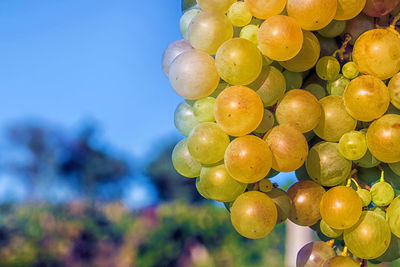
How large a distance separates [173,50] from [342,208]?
372 mm

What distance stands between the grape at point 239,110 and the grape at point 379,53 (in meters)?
0.16

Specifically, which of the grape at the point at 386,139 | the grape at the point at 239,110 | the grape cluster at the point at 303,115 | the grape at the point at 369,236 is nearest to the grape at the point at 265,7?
the grape cluster at the point at 303,115

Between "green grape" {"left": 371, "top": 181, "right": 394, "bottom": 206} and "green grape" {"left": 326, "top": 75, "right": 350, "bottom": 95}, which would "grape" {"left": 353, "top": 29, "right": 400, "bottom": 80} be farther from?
"green grape" {"left": 371, "top": 181, "right": 394, "bottom": 206}

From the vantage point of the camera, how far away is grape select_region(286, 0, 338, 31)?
0.58m

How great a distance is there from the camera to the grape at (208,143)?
0.63 metres

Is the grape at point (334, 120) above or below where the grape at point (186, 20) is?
below

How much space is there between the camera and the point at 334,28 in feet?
2.14

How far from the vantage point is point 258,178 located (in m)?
0.60

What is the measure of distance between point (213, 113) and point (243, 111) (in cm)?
9

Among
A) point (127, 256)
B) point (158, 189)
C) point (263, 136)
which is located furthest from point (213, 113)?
point (158, 189)

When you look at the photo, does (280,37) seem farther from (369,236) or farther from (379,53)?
(369,236)

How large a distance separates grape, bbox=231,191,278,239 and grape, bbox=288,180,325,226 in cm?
4

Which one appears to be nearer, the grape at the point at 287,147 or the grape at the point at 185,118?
the grape at the point at 287,147

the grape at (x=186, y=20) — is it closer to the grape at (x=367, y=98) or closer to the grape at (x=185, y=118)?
the grape at (x=185, y=118)
